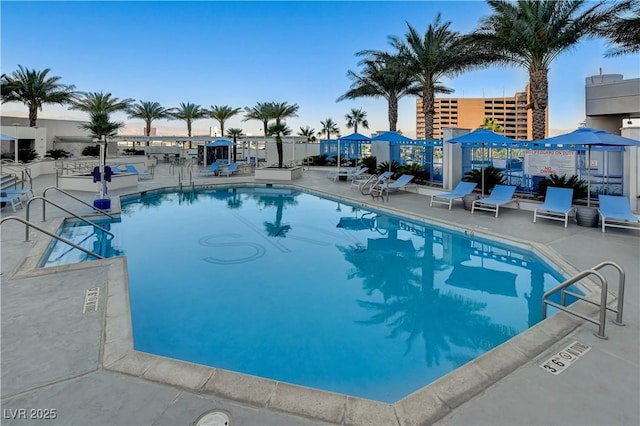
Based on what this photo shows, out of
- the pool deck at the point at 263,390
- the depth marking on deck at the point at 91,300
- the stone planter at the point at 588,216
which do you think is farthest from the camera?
the stone planter at the point at 588,216

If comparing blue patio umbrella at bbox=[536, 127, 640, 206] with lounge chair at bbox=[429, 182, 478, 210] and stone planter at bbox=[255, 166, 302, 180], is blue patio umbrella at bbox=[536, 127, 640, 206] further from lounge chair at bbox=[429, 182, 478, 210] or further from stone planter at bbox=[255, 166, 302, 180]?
stone planter at bbox=[255, 166, 302, 180]

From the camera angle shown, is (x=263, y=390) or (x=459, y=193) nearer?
(x=263, y=390)

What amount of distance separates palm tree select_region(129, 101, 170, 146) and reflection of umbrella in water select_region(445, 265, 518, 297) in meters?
35.9

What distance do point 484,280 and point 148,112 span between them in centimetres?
3669

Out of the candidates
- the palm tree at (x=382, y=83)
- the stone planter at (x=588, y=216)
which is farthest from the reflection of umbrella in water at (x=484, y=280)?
the palm tree at (x=382, y=83)

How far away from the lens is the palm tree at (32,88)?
81.1 feet

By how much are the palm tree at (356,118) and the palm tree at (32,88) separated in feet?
90.5

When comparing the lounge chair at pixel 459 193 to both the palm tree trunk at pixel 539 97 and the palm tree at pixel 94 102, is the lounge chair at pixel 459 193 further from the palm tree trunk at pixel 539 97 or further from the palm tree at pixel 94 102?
the palm tree at pixel 94 102

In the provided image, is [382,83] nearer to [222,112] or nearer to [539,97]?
[539,97]

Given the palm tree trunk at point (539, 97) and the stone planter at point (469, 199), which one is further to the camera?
the palm tree trunk at point (539, 97)

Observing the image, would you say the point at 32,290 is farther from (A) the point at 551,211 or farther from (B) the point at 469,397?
(A) the point at 551,211

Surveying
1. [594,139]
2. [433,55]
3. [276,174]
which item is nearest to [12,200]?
[276,174]

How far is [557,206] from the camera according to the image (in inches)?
351

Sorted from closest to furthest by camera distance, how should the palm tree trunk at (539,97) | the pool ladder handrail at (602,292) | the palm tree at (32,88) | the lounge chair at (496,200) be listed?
the pool ladder handrail at (602,292) < the lounge chair at (496,200) < the palm tree trunk at (539,97) < the palm tree at (32,88)
